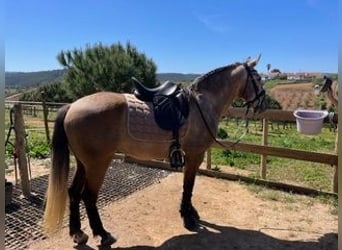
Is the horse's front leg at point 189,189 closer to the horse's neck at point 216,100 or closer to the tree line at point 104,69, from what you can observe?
the horse's neck at point 216,100

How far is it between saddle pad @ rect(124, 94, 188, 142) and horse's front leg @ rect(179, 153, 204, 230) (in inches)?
17.3

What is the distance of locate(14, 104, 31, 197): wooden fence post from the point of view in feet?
13.5

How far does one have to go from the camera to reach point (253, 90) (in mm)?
3730

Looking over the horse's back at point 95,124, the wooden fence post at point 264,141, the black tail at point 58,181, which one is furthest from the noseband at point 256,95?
the black tail at point 58,181

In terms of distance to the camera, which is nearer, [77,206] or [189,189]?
[77,206]

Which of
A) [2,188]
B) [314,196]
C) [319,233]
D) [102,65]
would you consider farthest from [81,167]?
[102,65]

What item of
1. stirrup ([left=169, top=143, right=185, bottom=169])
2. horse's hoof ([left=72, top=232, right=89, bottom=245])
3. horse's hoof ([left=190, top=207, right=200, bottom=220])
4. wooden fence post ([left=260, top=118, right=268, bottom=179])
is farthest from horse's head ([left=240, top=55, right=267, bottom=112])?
horse's hoof ([left=72, top=232, right=89, bottom=245])

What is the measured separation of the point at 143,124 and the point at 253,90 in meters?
1.45

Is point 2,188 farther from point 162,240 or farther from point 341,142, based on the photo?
point 162,240

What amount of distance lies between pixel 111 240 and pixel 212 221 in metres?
1.23

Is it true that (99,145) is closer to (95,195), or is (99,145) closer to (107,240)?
(95,195)

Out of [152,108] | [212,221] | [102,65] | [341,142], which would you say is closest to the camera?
[341,142]

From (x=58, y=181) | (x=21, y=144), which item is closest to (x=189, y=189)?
(x=58, y=181)

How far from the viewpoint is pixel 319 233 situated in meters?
3.37
